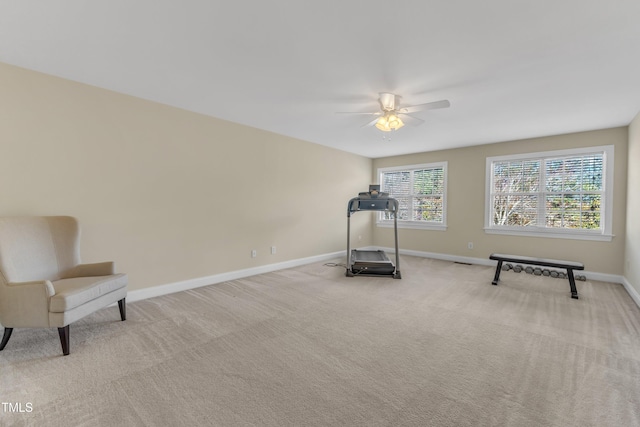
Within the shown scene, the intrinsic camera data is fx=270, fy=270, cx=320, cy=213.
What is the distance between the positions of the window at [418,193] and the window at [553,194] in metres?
0.94

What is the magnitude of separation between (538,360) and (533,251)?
3.61 metres

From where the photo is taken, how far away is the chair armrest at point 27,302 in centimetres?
205

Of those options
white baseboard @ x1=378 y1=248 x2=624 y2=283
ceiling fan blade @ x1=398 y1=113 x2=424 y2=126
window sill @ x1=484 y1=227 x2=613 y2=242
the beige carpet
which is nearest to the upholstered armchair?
the beige carpet

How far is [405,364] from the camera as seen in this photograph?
6.59 feet

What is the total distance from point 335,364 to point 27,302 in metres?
2.38

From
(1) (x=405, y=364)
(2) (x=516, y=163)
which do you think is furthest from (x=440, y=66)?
(2) (x=516, y=163)

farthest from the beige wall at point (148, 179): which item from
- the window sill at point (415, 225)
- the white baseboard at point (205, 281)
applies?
the window sill at point (415, 225)

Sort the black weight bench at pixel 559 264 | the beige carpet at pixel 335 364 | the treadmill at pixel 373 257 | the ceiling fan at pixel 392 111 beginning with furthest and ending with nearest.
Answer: the treadmill at pixel 373 257
the black weight bench at pixel 559 264
the ceiling fan at pixel 392 111
the beige carpet at pixel 335 364

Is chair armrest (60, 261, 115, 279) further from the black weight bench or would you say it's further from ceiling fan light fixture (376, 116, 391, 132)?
the black weight bench

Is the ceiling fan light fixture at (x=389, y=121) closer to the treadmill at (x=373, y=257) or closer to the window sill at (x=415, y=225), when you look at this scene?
the treadmill at (x=373, y=257)

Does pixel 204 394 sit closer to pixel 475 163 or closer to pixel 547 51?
pixel 547 51

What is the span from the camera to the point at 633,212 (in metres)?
3.61

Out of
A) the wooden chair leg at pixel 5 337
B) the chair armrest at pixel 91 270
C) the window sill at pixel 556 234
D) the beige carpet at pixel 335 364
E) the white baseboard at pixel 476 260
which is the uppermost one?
the window sill at pixel 556 234

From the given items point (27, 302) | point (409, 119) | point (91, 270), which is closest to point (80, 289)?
point (27, 302)
